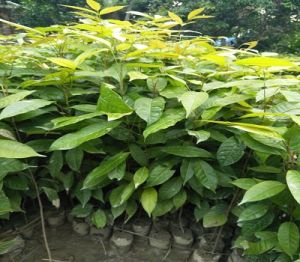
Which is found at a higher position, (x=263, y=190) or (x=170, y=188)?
(x=263, y=190)

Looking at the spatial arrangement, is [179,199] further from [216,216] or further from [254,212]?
[254,212]

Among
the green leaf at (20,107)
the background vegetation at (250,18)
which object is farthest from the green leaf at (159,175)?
the background vegetation at (250,18)

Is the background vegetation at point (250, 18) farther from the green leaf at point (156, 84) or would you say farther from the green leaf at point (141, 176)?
the green leaf at point (141, 176)

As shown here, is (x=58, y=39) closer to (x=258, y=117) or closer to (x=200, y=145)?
(x=200, y=145)

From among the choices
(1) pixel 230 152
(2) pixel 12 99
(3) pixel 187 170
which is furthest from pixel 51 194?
(1) pixel 230 152

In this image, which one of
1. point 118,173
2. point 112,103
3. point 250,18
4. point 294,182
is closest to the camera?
point 294,182

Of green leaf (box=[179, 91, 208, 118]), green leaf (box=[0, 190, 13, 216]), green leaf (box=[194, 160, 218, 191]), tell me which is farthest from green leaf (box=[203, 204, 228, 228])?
green leaf (box=[0, 190, 13, 216])

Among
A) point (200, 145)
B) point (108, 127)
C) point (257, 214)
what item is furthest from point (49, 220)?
point (257, 214)

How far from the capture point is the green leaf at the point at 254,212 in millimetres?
914

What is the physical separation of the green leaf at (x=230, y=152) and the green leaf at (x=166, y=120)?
0.49 feet

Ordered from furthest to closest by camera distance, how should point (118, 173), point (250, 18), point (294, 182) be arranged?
1. point (250, 18)
2. point (118, 173)
3. point (294, 182)

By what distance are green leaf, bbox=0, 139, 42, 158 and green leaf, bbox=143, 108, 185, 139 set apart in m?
0.29

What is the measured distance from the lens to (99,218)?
44.5 inches

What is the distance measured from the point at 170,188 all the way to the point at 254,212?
264mm
